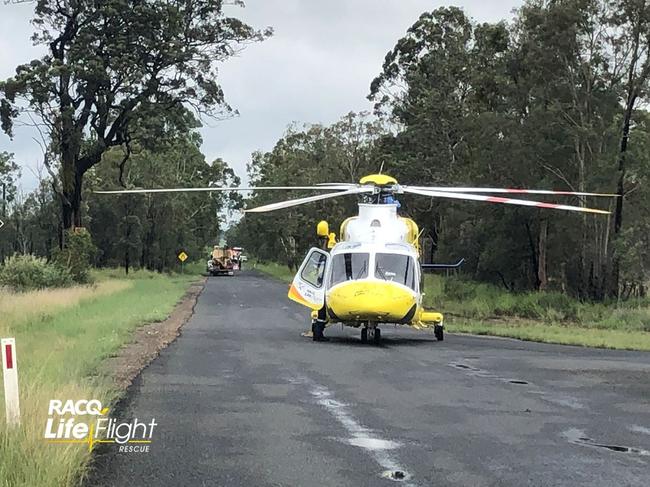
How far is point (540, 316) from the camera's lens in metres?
31.7

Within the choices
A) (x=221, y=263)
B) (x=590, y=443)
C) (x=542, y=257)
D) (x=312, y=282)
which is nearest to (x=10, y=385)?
(x=590, y=443)

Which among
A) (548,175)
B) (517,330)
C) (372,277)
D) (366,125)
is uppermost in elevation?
(366,125)

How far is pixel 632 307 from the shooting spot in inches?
1227

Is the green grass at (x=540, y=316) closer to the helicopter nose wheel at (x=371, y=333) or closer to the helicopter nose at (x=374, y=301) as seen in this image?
the helicopter nose wheel at (x=371, y=333)

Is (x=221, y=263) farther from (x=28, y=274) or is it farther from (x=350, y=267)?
(x=350, y=267)

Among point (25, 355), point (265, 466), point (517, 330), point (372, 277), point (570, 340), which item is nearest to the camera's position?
point (265, 466)

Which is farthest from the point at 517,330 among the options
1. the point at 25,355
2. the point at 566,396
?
the point at 25,355

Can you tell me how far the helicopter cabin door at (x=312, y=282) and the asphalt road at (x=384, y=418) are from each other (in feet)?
8.03

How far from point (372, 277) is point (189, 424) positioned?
943 cm

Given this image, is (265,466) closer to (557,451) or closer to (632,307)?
(557,451)

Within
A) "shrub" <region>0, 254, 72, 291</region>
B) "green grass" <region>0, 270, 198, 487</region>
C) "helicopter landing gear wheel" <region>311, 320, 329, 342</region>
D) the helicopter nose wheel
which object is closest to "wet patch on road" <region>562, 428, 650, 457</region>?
"green grass" <region>0, 270, 198, 487</region>

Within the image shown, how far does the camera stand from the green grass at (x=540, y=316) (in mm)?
22009

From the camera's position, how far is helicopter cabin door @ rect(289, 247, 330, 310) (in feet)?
61.5

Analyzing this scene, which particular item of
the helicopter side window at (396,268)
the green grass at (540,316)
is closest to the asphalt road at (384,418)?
the helicopter side window at (396,268)
